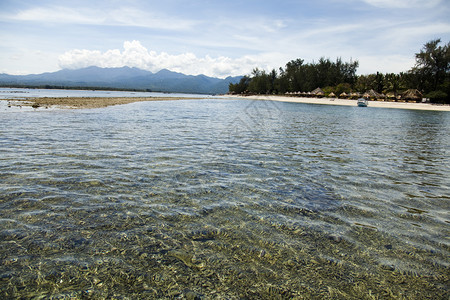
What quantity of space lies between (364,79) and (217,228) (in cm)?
13798

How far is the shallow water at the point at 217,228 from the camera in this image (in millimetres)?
4270

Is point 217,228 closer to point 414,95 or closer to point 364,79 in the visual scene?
point 414,95

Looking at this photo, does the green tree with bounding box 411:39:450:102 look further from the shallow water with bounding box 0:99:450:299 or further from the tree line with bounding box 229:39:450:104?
the shallow water with bounding box 0:99:450:299

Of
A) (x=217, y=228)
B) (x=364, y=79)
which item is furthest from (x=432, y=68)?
(x=217, y=228)

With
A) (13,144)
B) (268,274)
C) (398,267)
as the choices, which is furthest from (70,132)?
(398,267)

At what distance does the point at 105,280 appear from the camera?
13.8ft

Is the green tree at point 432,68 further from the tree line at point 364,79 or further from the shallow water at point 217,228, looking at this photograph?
the shallow water at point 217,228

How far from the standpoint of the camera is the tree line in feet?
291

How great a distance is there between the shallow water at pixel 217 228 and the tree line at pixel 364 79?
97569 mm

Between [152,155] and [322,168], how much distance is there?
8.24 meters

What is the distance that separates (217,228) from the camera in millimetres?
6055

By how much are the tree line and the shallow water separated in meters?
97.6

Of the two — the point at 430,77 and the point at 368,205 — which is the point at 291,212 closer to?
the point at 368,205

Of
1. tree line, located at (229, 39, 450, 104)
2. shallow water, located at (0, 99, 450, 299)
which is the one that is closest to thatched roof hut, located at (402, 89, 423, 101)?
tree line, located at (229, 39, 450, 104)
